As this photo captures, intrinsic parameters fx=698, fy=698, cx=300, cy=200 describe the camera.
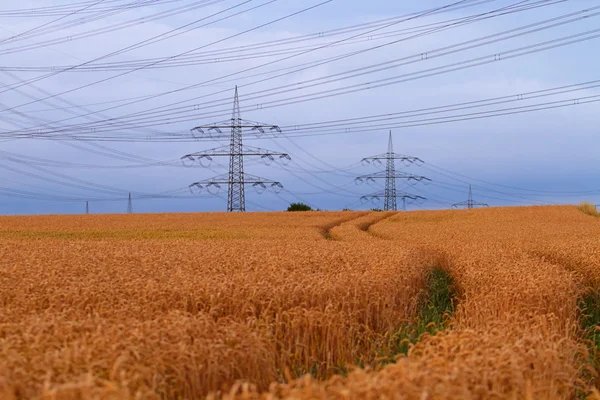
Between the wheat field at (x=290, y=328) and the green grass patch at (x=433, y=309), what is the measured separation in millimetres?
90

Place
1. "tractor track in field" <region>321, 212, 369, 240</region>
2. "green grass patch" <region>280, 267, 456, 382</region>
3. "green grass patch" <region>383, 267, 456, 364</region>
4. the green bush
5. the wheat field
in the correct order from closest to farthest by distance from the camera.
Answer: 1. the wheat field
2. "green grass patch" <region>280, 267, 456, 382</region>
3. "green grass patch" <region>383, 267, 456, 364</region>
4. "tractor track in field" <region>321, 212, 369, 240</region>
5. the green bush

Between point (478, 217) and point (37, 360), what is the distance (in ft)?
177

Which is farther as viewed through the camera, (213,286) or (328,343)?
(213,286)

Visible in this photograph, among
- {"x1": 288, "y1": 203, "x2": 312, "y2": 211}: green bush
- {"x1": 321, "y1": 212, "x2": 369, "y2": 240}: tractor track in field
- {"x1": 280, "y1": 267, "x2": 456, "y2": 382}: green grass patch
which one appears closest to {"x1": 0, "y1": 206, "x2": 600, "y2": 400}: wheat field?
{"x1": 280, "y1": 267, "x2": 456, "y2": 382}: green grass patch

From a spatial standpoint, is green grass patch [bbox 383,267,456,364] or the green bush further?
the green bush

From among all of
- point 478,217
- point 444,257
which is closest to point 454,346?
point 444,257

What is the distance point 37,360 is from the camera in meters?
5.89

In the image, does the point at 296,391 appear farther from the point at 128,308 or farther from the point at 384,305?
the point at 384,305

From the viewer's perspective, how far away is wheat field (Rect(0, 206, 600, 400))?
211 inches

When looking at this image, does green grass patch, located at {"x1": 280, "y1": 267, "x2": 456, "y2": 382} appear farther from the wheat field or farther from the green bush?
the green bush

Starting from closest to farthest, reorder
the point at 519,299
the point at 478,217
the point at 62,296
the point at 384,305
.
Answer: the point at 62,296, the point at 384,305, the point at 519,299, the point at 478,217

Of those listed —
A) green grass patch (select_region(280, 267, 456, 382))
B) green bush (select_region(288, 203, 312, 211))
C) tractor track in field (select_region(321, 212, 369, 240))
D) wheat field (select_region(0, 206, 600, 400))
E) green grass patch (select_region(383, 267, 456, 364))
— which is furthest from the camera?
green bush (select_region(288, 203, 312, 211))

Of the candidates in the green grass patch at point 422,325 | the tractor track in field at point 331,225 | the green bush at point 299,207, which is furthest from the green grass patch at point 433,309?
the green bush at point 299,207

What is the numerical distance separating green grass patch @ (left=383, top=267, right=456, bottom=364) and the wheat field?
0.29 feet
